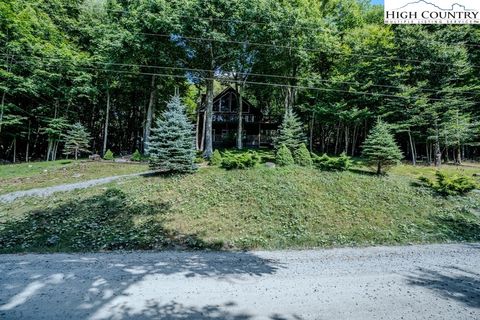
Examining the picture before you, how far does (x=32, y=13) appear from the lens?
21.6 m

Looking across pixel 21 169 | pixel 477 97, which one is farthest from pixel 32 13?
pixel 477 97

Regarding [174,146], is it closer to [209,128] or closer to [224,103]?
[209,128]

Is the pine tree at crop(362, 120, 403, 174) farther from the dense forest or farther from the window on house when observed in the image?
the window on house

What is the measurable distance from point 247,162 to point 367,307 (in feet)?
36.6

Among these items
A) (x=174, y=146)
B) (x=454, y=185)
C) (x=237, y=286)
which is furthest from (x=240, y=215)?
(x=454, y=185)

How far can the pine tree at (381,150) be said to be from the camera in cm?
1452

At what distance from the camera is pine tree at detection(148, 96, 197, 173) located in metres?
13.7

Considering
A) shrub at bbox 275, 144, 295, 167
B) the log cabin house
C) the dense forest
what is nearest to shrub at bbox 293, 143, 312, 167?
shrub at bbox 275, 144, 295, 167

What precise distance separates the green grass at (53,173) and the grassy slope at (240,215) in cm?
290

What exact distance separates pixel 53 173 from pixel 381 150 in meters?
19.8

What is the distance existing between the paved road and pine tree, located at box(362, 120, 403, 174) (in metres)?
8.19

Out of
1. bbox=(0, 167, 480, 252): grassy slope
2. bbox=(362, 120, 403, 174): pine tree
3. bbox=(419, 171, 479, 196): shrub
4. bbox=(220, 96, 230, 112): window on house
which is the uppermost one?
bbox=(220, 96, 230, 112): window on house

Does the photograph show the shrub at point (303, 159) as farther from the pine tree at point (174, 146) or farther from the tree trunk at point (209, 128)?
the tree trunk at point (209, 128)

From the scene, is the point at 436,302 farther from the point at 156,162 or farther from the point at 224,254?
the point at 156,162
